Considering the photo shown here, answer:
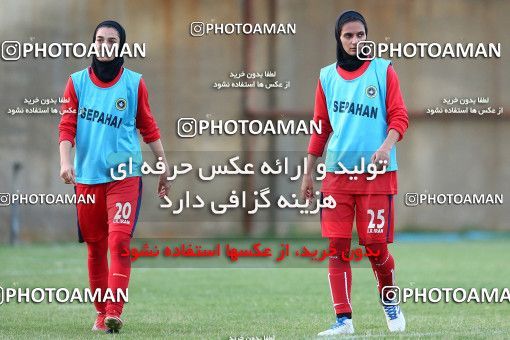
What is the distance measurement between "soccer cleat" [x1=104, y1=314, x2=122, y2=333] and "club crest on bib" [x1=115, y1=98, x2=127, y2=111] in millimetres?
1278

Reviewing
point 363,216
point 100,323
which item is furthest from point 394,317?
point 100,323

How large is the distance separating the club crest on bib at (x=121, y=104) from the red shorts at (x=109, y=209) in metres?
0.44

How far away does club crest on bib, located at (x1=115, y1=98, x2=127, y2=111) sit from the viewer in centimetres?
803

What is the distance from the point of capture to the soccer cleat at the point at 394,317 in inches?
310

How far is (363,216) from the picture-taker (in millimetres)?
7676

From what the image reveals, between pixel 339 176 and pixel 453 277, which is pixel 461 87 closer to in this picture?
pixel 453 277

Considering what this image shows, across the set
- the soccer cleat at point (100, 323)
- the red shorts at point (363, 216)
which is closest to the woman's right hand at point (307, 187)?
the red shorts at point (363, 216)

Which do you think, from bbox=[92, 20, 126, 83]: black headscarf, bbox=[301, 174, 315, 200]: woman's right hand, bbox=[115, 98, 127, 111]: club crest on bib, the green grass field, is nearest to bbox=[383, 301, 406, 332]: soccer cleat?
the green grass field

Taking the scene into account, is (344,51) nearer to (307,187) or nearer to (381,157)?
(381,157)

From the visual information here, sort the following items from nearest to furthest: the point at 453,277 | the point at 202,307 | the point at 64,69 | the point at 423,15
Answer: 1. the point at 202,307
2. the point at 453,277
3. the point at 64,69
4. the point at 423,15

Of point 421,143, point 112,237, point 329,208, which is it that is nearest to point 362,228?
point 329,208

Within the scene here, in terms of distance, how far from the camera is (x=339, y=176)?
7.68 metres

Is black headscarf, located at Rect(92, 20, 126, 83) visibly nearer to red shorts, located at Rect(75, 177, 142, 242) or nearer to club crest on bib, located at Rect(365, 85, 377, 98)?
red shorts, located at Rect(75, 177, 142, 242)

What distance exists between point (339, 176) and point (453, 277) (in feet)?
21.4
